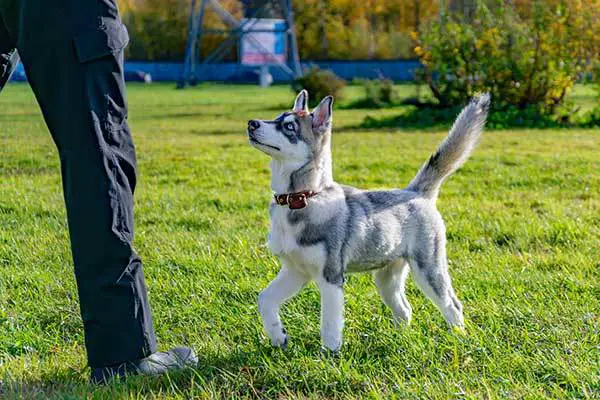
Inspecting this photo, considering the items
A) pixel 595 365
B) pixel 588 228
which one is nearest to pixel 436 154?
pixel 595 365

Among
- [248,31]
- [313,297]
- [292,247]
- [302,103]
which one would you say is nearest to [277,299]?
[292,247]

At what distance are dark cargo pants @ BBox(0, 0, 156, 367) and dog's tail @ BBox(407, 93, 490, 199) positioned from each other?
4.82 ft

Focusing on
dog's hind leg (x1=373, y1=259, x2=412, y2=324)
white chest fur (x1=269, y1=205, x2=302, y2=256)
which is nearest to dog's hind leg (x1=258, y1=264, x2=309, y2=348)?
white chest fur (x1=269, y1=205, x2=302, y2=256)

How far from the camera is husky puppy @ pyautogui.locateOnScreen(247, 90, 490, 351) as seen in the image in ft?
11.6

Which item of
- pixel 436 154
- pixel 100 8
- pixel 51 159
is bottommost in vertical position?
pixel 51 159

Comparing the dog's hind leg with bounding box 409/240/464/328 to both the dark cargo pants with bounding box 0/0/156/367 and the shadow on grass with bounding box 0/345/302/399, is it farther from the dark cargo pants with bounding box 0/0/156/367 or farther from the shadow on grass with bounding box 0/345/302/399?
the dark cargo pants with bounding box 0/0/156/367

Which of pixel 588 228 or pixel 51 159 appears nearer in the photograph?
pixel 588 228

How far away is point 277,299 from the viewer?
3648mm

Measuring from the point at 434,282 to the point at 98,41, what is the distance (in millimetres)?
1772

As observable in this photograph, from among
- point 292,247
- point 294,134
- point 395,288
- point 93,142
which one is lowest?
point 395,288

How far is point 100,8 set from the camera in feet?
9.72

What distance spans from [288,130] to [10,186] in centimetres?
514

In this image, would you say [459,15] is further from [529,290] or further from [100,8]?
[100,8]

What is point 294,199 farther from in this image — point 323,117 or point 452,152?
point 452,152
